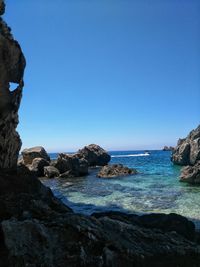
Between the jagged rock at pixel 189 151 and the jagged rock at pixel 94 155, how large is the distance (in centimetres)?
2227

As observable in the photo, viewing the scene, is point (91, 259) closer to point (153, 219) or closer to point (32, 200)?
point (32, 200)

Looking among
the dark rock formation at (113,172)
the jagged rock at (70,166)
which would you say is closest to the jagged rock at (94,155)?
the jagged rock at (70,166)

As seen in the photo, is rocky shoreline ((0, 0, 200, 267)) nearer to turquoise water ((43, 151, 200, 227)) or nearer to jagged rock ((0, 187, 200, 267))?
jagged rock ((0, 187, 200, 267))

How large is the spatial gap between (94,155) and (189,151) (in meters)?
27.4

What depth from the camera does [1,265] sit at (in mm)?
8016

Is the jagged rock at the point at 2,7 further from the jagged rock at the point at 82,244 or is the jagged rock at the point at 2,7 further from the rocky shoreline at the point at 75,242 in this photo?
the jagged rock at the point at 82,244

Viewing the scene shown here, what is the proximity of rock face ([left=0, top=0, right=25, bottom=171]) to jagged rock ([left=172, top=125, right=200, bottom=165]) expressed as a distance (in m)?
69.6

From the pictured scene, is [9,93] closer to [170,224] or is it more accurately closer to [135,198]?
[170,224]

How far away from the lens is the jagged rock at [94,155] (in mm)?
86312

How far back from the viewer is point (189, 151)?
9375 cm

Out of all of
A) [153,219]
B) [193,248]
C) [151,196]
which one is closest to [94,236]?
[193,248]

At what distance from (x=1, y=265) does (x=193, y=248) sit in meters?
5.54

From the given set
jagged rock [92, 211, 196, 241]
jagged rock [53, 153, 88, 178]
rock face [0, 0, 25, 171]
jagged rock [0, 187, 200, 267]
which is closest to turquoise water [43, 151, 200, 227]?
jagged rock [92, 211, 196, 241]

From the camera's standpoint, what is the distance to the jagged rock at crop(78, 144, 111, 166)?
86.3 m
